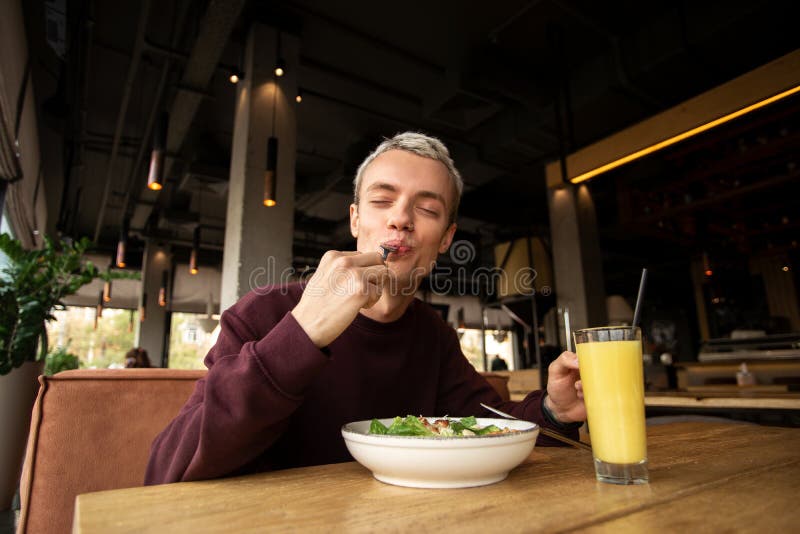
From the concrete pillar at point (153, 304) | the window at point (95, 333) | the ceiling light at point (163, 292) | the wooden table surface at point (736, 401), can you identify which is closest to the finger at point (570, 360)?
the wooden table surface at point (736, 401)

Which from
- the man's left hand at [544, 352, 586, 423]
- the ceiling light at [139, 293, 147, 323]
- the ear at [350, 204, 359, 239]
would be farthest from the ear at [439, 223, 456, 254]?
the ceiling light at [139, 293, 147, 323]

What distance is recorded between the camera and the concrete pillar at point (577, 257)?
5.89 metres

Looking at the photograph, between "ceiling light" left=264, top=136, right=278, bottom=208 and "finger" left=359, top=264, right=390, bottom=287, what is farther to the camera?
"ceiling light" left=264, top=136, right=278, bottom=208

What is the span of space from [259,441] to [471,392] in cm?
74

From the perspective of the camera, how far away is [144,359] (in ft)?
21.1

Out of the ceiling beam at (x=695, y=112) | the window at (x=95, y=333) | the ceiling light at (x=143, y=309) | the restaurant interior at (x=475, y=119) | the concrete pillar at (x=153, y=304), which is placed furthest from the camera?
the window at (x=95, y=333)

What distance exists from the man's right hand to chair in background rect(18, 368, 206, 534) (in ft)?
3.34

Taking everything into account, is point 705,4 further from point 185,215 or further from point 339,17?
point 185,215

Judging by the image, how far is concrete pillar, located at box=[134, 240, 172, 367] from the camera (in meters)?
10.1

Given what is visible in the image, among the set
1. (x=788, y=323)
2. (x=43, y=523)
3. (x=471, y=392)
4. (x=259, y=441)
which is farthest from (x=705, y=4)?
(x=788, y=323)

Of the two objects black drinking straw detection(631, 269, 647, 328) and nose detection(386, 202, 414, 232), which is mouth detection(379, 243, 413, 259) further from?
black drinking straw detection(631, 269, 647, 328)

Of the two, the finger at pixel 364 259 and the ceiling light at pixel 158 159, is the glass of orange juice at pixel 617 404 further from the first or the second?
the ceiling light at pixel 158 159

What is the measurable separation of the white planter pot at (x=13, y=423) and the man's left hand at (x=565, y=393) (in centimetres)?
310

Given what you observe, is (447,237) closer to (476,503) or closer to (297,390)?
(297,390)
